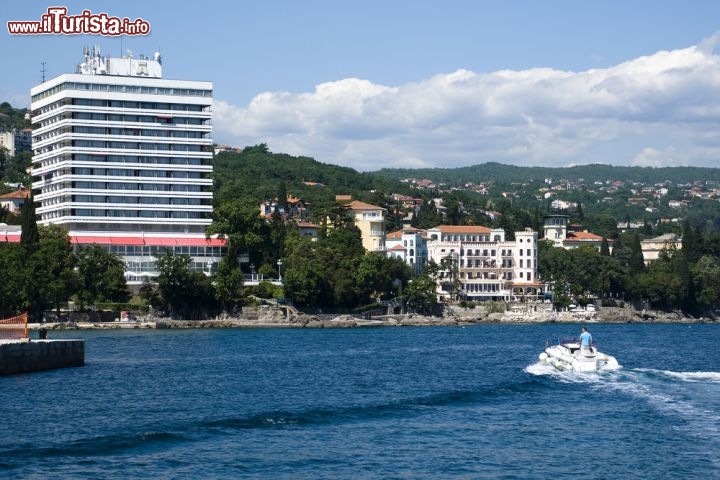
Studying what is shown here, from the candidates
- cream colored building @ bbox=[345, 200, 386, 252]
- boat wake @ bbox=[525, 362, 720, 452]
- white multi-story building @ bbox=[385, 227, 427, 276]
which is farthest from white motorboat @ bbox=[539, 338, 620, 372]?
cream colored building @ bbox=[345, 200, 386, 252]

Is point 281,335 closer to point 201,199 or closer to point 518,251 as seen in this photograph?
point 201,199

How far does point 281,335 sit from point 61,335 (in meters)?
22.1

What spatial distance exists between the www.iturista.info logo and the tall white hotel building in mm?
7606

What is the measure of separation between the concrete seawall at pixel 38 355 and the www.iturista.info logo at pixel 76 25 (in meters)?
64.2

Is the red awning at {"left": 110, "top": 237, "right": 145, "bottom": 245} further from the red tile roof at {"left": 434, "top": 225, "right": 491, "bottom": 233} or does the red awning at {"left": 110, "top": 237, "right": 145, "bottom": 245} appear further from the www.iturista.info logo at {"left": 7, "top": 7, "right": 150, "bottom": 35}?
the red tile roof at {"left": 434, "top": 225, "right": 491, "bottom": 233}

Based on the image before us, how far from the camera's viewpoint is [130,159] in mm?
142375

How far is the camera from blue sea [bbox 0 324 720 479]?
123 feet

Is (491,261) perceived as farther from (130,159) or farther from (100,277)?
(100,277)

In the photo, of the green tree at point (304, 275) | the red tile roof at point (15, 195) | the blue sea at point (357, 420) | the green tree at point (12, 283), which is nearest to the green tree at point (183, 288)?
the green tree at point (304, 275)

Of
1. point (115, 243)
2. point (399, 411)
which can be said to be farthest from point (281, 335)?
point (399, 411)

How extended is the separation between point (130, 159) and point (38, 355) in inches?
3110

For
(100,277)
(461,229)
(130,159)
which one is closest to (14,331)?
(100,277)

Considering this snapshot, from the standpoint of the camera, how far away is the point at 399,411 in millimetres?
49938

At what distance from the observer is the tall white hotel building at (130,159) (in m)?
140
